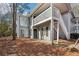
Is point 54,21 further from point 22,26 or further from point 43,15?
point 22,26

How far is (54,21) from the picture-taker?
401 centimetres

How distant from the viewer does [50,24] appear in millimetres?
4039

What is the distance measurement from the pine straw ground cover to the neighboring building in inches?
5.3

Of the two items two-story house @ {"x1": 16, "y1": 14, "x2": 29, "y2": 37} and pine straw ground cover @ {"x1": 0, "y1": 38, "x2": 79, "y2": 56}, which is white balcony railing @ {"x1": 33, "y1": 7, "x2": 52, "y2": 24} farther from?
pine straw ground cover @ {"x1": 0, "y1": 38, "x2": 79, "y2": 56}

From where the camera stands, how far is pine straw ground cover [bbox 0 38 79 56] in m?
4.01

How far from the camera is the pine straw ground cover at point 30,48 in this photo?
4.01m

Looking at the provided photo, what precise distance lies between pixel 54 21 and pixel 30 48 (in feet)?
1.98

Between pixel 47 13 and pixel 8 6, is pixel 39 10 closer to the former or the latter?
pixel 47 13

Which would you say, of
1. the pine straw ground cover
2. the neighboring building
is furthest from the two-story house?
the pine straw ground cover

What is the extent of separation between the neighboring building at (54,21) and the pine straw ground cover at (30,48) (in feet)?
0.44

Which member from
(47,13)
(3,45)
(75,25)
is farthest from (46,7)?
(3,45)

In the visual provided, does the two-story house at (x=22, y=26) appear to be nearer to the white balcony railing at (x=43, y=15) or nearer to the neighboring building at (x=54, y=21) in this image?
the neighboring building at (x=54, y=21)

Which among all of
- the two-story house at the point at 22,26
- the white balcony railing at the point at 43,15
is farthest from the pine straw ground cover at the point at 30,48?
the white balcony railing at the point at 43,15

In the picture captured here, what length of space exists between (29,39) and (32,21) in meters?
0.31
